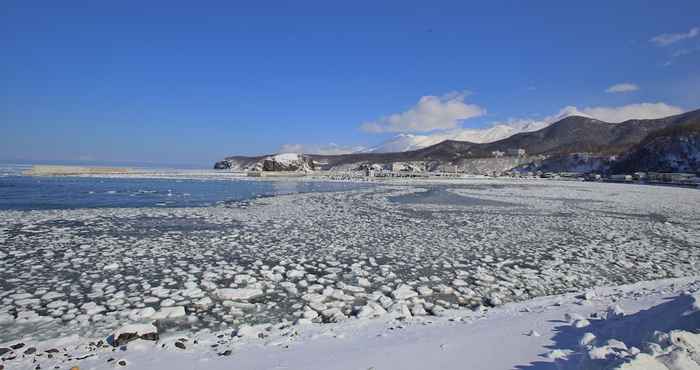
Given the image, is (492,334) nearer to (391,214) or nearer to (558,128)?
(391,214)

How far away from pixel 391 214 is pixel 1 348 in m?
11.8

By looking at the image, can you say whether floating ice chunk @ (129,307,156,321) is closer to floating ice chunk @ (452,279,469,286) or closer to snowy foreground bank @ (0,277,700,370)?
snowy foreground bank @ (0,277,700,370)

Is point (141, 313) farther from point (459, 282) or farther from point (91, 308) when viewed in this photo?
point (459, 282)

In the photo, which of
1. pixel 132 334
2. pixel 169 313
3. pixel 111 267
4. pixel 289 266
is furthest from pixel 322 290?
pixel 111 267

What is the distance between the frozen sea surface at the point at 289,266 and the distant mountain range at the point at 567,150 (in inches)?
2967

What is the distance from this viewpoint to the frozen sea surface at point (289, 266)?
14.5 ft

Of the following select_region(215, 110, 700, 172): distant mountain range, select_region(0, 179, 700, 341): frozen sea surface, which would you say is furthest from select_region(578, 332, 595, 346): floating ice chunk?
select_region(215, 110, 700, 172): distant mountain range

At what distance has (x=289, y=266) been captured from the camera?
648cm

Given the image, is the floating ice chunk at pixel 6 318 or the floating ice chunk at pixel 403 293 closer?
the floating ice chunk at pixel 6 318

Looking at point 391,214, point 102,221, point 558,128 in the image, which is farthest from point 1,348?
point 558,128

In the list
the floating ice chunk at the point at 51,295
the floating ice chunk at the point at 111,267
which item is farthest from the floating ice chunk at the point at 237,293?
the floating ice chunk at the point at 111,267

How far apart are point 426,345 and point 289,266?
363 cm

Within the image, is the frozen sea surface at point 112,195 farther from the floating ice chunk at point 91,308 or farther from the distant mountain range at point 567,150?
the distant mountain range at point 567,150

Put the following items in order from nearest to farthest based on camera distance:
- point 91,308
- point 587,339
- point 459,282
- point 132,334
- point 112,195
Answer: point 587,339, point 132,334, point 91,308, point 459,282, point 112,195
